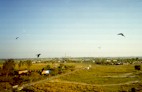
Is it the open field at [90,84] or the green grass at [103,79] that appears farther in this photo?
the green grass at [103,79]

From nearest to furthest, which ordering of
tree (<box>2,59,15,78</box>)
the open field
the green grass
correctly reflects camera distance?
the open field
the green grass
tree (<box>2,59,15,78</box>)

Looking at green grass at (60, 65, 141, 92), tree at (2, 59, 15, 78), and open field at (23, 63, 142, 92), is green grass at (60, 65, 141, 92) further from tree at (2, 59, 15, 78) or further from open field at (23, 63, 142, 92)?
tree at (2, 59, 15, 78)

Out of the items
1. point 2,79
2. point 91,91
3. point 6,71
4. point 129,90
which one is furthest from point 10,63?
point 129,90

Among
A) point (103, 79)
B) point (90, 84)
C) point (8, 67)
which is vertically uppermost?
point (8, 67)

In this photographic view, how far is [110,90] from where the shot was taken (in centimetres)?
6431

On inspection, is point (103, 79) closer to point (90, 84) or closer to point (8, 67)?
point (90, 84)

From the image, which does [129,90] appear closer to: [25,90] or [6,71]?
[25,90]

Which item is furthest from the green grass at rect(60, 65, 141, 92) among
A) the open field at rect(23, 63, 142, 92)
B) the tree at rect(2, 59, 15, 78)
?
the tree at rect(2, 59, 15, 78)

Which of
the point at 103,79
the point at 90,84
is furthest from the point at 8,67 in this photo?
the point at 103,79

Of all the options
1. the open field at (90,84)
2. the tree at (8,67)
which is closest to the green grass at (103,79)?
the open field at (90,84)

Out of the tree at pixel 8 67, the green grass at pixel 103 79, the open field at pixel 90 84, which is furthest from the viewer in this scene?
the tree at pixel 8 67

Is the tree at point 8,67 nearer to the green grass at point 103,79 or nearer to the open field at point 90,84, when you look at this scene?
the open field at point 90,84

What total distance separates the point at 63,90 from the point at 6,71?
138 ft

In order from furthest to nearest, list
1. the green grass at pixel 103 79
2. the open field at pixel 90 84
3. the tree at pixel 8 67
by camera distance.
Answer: the tree at pixel 8 67 < the green grass at pixel 103 79 < the open field at pixel 90 84
